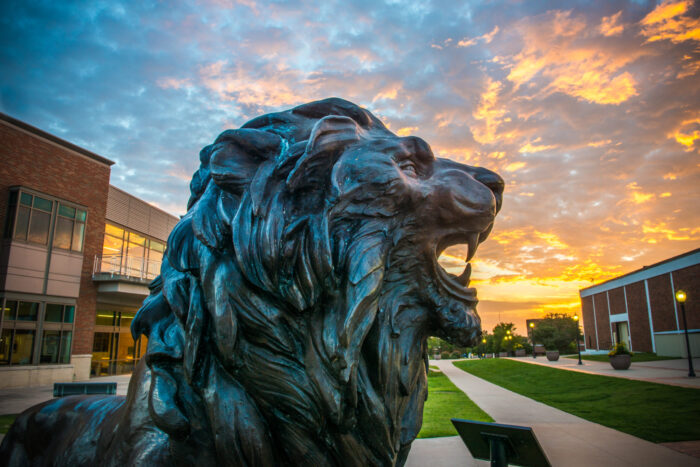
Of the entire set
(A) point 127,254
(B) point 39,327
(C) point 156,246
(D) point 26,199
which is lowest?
(B) point 39,327

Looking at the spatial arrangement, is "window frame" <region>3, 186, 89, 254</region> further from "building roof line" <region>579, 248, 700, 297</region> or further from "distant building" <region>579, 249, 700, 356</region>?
"building roof line" <region>579, 248, 700, 297</region>

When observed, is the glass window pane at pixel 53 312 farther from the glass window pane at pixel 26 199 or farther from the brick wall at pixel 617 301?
the brick wall at pixel 617 301

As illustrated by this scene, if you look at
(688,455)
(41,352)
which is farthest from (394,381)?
(41,352)

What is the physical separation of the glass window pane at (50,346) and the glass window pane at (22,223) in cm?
488

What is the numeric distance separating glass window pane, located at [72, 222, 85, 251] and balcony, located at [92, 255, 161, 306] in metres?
1.25

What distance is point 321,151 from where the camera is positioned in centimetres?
137

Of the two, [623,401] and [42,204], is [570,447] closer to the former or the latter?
[623,401]

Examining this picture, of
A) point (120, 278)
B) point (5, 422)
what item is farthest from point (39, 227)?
point (5, 422)

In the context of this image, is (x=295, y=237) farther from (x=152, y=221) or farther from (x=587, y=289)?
(x=587, y=289)

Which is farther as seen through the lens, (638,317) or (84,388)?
(638,317)

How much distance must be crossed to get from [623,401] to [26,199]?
83.5ft

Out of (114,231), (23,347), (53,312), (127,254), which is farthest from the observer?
(127,254)

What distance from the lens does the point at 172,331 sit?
1398 mm

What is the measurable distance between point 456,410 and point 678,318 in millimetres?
31794
